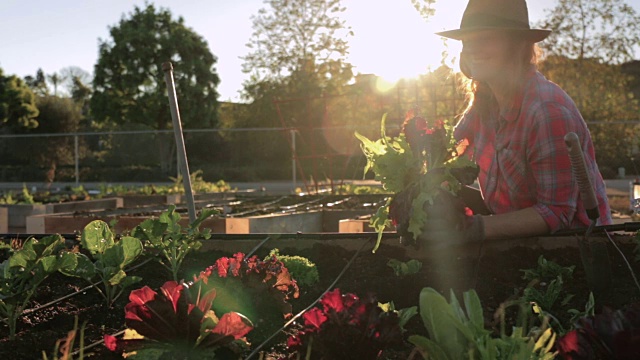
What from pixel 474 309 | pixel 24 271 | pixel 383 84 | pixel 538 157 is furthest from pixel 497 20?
pixel 383 84

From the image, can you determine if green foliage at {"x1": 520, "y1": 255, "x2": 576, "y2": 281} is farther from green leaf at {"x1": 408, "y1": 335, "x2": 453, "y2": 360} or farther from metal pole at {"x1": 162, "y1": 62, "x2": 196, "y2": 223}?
metal pole at {"x1": 162, "y1": 62, "x2": 196, "y2": 223}

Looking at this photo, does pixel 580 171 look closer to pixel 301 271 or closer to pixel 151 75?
pixel 301 271

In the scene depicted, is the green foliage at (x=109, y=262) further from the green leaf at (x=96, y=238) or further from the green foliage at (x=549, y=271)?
the green foliage at (x=549, y=271)

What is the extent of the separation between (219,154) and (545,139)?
32357 mm

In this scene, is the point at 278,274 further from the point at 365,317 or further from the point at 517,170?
the point at 517,170

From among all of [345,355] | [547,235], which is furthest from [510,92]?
[345,355]

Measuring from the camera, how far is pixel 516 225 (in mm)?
2691

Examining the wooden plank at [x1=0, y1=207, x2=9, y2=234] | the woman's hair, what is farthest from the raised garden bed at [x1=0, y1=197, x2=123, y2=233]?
the woman's hair

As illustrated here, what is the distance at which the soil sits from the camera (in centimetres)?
198

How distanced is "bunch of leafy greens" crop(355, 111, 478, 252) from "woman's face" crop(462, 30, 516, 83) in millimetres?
620

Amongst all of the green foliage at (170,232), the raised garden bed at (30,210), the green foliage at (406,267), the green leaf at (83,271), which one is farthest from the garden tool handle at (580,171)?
the raised garden bed at (30,210)

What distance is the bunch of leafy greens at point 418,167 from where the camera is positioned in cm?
207

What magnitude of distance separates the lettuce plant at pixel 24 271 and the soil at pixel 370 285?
0.07 m

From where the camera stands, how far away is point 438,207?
2111 millimetres
